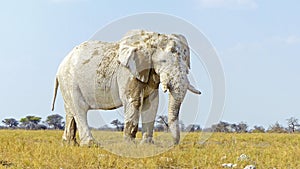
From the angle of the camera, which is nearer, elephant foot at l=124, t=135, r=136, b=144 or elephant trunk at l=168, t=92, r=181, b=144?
elephant trunk at l=168, t=92, r=181, b=144

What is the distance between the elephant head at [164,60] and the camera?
9.41 m

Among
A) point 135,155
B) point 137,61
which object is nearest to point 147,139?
point 137,61

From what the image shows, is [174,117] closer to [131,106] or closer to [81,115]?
[131,106]

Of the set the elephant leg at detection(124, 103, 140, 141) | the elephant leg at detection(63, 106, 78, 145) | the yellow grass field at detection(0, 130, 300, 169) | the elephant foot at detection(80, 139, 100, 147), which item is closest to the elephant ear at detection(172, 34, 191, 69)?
the elephant leg at detection(124, 103, 140, 141)

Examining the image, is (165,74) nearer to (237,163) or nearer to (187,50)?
(187,50)

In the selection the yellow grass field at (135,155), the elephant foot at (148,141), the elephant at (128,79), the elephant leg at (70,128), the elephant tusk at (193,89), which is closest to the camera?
the yellow grass field at (135,155)

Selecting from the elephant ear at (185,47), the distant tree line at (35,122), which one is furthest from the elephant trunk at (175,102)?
the distant tree line at (35,122)

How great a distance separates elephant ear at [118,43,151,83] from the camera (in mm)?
9992

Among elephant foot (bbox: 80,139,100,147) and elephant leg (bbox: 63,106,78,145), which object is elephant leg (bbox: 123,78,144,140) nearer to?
elephant foot (bbox: 80,139,100,147)

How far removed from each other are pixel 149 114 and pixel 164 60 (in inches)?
57.2

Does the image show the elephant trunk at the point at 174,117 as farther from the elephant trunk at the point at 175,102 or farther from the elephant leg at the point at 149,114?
the elephant leg at the point at 149,114

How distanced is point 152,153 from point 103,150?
99cm

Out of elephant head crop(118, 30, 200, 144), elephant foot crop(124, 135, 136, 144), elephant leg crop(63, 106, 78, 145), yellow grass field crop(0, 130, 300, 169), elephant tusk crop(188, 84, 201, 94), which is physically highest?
elephant head crop(118, 30, 200, 144)

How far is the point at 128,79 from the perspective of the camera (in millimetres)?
10164
